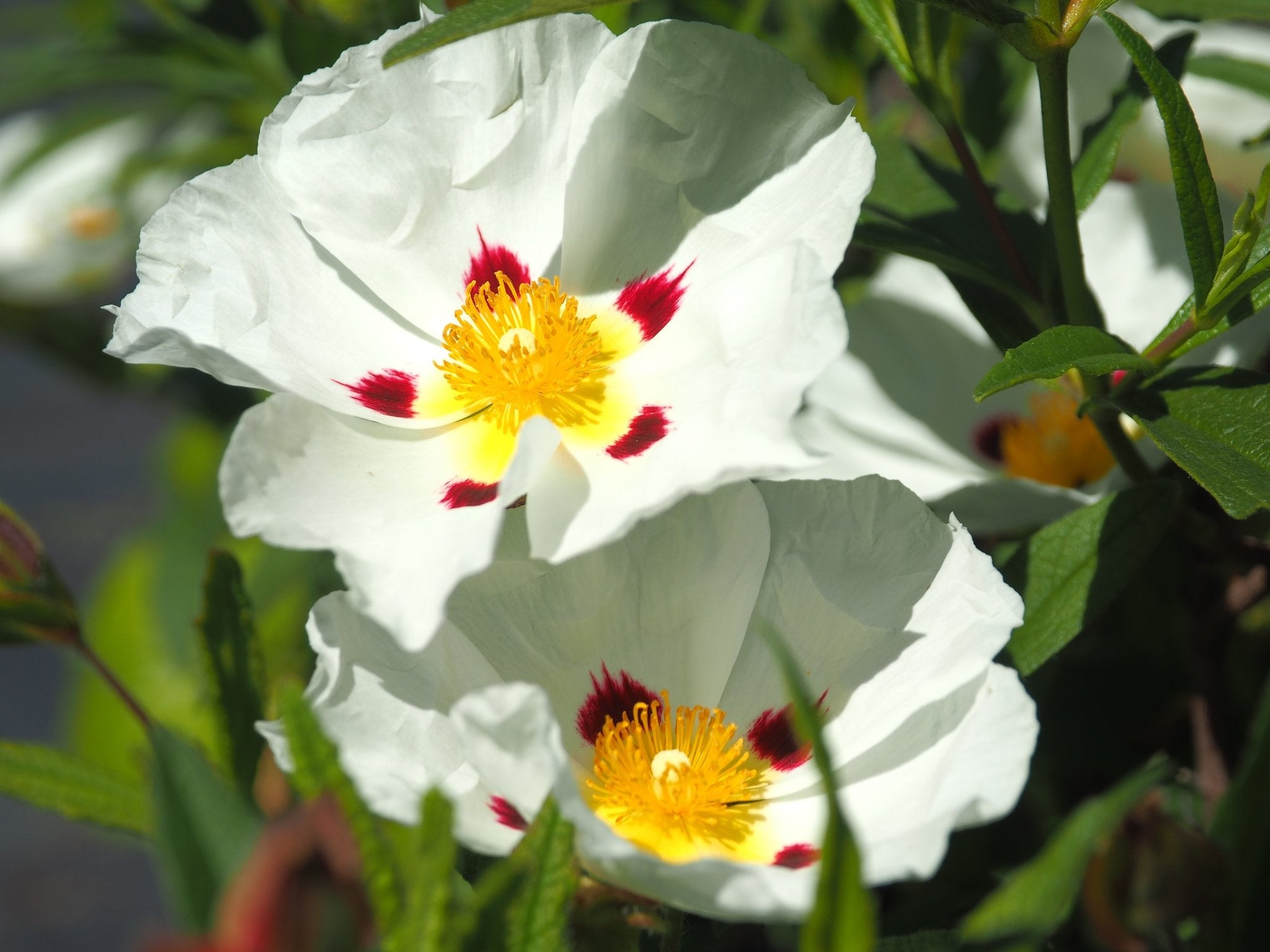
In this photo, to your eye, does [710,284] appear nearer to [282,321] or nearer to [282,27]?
[282,321]

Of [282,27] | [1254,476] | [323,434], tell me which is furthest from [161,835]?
[282,27]

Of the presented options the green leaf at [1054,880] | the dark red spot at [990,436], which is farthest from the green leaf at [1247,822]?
the dark red spot at [990,436]

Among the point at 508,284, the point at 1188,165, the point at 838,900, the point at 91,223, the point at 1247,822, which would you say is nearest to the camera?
the point at 838,900

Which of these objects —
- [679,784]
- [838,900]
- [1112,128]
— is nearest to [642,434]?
[679,784]

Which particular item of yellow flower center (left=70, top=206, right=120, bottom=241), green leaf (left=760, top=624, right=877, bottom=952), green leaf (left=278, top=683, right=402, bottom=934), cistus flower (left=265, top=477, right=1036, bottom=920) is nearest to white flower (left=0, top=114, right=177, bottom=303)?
yellow flower center (left=70, top=206, right=120, bottom=241)

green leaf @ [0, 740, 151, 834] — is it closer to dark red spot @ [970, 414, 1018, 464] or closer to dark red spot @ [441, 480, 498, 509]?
dark red spot @ [441, 480, 498, 509]

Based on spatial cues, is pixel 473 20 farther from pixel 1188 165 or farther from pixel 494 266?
pixel 1188 165
